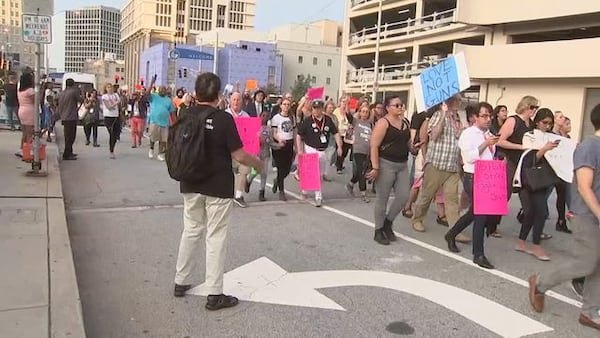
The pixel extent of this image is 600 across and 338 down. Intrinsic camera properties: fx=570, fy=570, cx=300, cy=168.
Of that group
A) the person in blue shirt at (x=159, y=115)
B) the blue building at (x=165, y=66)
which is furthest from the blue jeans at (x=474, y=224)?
the blue building at (x=165, y=66)

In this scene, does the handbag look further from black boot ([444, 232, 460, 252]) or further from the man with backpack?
the man with backpack

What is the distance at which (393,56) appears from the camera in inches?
2078

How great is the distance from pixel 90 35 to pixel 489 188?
191 m

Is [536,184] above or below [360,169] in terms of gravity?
above

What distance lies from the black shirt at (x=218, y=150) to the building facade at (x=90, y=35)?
171584mm

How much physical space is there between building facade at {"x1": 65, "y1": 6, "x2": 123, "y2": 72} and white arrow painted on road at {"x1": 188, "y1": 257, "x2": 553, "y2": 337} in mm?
171208

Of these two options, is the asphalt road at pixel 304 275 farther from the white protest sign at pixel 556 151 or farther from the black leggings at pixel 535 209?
the white protest sign at pixel 556 151

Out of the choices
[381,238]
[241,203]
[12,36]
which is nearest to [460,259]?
[381,238]

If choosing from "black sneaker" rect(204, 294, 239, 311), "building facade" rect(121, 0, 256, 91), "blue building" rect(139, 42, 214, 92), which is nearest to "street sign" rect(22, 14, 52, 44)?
"black sneaker" rect(204, 294, 239, 311)

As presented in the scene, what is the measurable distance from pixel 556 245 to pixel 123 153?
36.1ft

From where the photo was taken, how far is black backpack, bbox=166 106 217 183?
434 cm

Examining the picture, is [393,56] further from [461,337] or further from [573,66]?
[461,337]

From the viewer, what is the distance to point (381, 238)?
683 cm

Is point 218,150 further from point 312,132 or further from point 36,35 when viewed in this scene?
point 36,35
